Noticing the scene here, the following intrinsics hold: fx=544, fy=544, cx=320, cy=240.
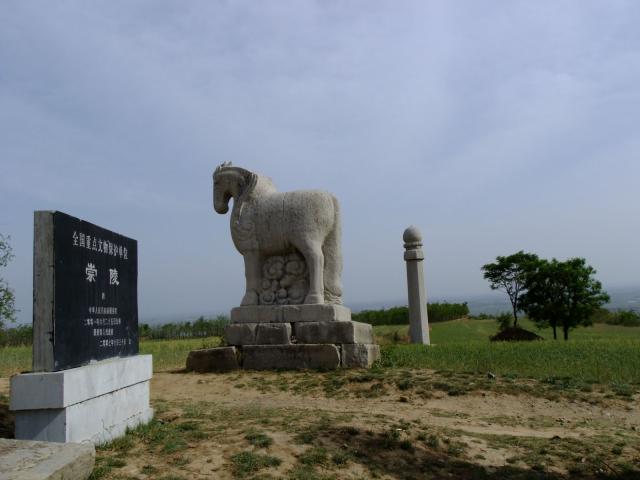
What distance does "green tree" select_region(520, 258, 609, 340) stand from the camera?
20.4 metres

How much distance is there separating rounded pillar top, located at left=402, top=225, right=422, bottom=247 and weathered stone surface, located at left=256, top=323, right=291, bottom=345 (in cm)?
585

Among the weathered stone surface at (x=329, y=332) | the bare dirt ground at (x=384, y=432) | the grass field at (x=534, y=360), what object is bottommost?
the bare dirt ground at (x=384, y=432)

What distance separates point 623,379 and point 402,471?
18.2ft

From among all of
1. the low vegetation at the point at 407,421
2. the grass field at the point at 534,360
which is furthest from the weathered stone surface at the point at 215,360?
the grass field at the point at 534,360

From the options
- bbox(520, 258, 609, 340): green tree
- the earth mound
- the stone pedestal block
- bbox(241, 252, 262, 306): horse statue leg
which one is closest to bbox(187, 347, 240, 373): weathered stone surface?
bbox(241, 252, 262, 306): horse statue leg

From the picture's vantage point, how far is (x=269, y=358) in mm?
9859

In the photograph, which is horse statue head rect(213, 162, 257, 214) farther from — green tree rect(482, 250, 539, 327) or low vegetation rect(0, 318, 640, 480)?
green tree rect(482, 250, 539, 327)

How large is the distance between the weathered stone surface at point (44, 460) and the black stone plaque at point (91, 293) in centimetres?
69

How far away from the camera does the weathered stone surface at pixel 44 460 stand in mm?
3270

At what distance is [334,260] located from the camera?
34.3 ft

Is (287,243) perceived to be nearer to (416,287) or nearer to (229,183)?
(229,183)

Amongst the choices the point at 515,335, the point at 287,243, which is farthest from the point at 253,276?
the point at 515,335

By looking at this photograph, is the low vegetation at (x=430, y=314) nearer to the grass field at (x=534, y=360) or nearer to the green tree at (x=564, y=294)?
the green tree at (x=564, y=294)

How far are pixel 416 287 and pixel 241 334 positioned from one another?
6.04 m
